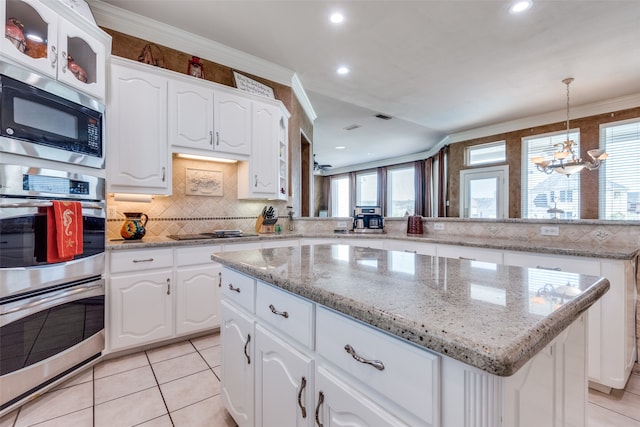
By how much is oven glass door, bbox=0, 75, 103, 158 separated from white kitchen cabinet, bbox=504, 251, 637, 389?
3.05 meters

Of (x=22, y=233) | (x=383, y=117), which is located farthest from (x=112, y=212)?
(x=383, y=117)

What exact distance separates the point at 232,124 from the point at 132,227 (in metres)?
1.38

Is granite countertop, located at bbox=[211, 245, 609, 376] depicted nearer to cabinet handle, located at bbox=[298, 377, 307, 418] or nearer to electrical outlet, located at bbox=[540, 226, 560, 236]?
cabinet handle, located at bbox=[298, 377, 307, 418]

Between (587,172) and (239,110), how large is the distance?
226 inches

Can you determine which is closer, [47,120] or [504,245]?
[47,120]

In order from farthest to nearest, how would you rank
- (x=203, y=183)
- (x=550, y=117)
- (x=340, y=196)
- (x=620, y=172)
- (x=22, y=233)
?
(x=340, y=196), (x=550, y=117), (x=620, y=172), (x=203, y=183), (x=22, y=233)

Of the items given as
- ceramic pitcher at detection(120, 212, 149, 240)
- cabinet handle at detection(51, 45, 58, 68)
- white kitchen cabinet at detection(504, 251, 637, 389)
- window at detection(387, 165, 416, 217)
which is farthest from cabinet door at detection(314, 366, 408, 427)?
window at detection(387, 165, 416, 217)

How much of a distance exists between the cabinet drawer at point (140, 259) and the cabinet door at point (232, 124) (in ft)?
3.83

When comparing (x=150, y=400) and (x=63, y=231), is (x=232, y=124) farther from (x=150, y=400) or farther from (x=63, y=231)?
(x=150, y=400)

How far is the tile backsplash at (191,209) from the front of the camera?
2693mm

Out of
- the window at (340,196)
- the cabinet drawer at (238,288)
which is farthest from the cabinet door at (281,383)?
the window at (340,196)

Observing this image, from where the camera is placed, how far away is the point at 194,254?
98.1 inches

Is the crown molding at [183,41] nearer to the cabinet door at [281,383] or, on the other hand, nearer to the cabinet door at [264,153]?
the cabinet door at [264,153]

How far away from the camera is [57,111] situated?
1816mm
